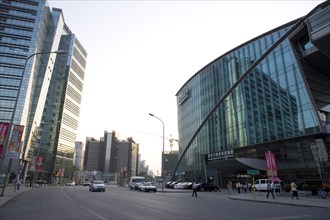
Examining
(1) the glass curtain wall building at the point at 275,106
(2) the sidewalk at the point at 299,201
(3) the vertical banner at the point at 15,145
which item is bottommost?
(2) the sidewalk at the point at 299,201

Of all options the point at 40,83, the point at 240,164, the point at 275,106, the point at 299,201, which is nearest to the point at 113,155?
the point at 40,83

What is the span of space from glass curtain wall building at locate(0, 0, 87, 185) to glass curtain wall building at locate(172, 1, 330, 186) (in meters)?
51.3

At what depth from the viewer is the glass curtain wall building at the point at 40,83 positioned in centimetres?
9588

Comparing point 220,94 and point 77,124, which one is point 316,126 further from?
point 77,124

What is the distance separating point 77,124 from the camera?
148 m

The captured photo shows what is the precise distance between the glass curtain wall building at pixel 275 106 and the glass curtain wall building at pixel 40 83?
51.3 meters

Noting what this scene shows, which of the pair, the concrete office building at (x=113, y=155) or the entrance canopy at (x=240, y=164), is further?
the concrete office building at (x=113, y=155)

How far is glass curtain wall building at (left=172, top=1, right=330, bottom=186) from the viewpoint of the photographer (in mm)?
37625

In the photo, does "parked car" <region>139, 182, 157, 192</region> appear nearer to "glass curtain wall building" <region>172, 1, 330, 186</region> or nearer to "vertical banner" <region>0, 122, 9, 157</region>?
"glass curtain wall building" <region>172, 1, 330, 186</region>

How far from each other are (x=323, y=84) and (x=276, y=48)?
33.4ft

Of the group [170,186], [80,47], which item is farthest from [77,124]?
[170,186]

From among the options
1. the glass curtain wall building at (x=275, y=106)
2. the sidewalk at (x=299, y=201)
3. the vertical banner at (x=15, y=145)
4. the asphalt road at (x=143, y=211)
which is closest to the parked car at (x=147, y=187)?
the sidewalk at (x=299, y=201)

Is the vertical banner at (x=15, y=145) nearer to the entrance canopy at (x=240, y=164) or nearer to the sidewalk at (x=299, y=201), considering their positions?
the sidewalk at (x=299, y=201)

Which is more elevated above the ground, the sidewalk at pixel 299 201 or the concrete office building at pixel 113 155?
the concrete office building at pixel 113 155
